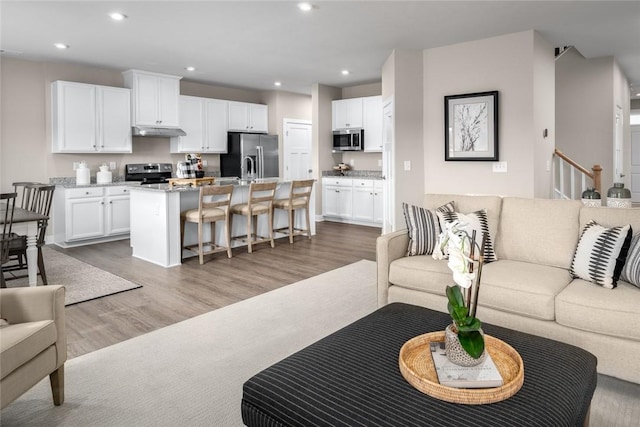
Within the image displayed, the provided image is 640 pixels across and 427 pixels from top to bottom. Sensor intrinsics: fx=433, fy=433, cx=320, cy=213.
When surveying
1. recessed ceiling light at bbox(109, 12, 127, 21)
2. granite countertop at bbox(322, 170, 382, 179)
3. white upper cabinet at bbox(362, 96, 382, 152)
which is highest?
Result: recessed ceiling light at bbox(109, 12, 127, 21)

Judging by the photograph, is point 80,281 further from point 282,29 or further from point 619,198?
point 619,198

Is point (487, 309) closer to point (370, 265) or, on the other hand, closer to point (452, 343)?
point (452, 343)

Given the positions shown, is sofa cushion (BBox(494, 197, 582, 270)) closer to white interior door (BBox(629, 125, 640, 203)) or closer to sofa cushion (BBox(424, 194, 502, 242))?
sofa cushion (BBox(424, 194, 502, 242))

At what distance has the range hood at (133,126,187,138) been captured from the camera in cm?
678

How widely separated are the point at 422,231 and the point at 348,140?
207 inches

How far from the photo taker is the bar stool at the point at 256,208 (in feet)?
18.6

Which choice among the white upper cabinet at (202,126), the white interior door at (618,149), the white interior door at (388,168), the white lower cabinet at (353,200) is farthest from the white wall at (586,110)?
the white upper cabinet at (202,126)

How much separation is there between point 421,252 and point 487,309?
0.70 metres

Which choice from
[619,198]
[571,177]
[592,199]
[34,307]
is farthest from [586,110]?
[34,307]

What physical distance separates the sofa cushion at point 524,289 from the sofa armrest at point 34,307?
2.35m

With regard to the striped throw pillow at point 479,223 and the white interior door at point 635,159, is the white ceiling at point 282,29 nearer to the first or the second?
the striped throw pillow at point 479,223

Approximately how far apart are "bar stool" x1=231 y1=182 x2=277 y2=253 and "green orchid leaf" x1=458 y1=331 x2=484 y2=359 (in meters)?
4.31

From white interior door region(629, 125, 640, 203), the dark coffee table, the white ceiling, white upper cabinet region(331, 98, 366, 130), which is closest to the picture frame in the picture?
the white ceiling

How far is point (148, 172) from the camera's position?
23.9ft
